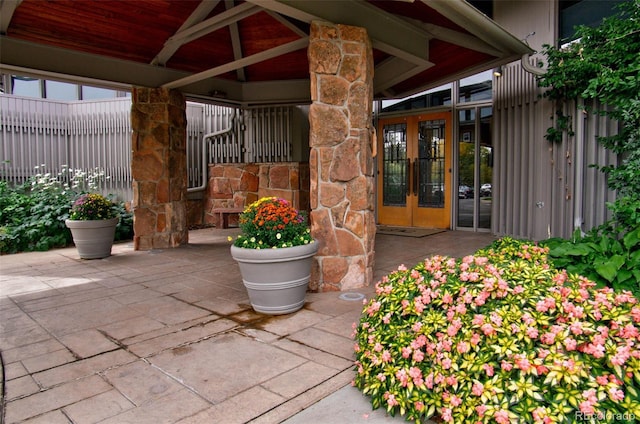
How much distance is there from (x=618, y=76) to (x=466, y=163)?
3.47m

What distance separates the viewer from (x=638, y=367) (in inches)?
62.0

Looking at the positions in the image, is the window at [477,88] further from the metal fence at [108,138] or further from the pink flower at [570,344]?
the pink flower at [570,344]

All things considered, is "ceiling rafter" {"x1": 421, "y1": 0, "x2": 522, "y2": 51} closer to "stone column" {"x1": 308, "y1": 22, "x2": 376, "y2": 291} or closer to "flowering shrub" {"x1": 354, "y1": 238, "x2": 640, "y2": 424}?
"stone column" {"x1": 308, "y1": 22, "x2": 376, "y2": 291}

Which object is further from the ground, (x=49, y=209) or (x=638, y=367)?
(x=49, y=209)

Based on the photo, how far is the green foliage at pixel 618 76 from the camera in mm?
3746

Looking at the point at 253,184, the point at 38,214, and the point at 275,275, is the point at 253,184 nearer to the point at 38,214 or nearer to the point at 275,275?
the point at 38,214

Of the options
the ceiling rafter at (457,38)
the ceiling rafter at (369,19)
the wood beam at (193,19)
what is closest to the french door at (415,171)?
the ceiling rafter at (457,38)

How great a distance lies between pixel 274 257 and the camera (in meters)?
3.04

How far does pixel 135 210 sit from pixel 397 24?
4.33m

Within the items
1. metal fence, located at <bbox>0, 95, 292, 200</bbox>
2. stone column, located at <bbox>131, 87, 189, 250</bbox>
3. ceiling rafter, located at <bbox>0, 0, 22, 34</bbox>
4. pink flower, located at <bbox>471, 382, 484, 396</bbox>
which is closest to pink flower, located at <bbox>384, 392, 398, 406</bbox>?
pink flower, located at <bbox>471, 382, 484, 396</bbox>

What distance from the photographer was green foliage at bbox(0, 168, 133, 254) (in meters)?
6.32

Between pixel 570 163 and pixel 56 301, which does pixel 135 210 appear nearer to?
pixel 56 301

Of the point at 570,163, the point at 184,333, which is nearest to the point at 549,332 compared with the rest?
the point at 184,333

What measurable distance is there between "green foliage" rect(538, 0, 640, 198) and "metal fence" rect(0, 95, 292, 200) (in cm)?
505
